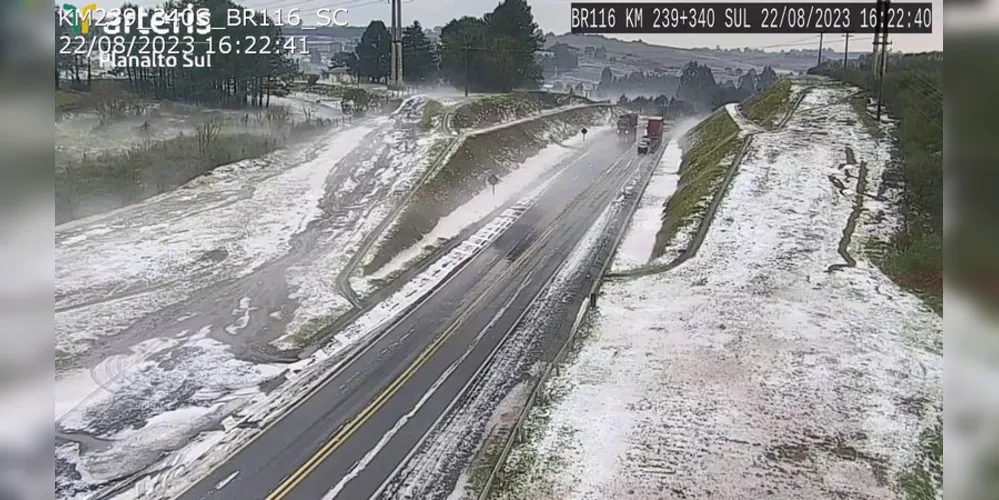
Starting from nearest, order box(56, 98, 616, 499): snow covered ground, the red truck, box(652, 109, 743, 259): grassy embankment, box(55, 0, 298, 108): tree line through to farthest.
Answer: box(56, 98, 616, 499): snow covered ground < box(55, 0, 298, 108): tree line < box(652, 109, 743, 259): grassy embankment < the red truck

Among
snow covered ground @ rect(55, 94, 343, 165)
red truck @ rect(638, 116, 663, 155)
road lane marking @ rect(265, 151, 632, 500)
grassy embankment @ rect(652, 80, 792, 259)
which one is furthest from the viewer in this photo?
red truck @ rect(638, 116, 663, 155)

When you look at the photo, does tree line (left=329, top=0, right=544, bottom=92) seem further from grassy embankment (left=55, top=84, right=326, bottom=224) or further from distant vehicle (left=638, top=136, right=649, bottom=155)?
grassy embankment (left=55, top=84, right=326, bottom=224)

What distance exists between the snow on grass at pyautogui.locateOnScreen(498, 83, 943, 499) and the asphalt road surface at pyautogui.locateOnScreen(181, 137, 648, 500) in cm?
188

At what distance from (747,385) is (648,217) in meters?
12.1

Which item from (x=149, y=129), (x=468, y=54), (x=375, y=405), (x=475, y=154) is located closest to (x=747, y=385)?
(x=375, y=405)

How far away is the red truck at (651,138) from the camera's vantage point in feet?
115

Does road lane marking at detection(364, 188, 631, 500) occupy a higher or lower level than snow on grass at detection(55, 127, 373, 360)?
lower

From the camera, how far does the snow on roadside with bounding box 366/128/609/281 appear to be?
1950 centimetres

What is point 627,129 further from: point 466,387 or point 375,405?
point 375,405

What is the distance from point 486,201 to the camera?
2545cm

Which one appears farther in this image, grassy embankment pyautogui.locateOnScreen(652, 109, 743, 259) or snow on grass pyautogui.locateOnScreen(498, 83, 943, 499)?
grassy embankment pyautogui.locateOnScreen(652, 109, 743, 259)

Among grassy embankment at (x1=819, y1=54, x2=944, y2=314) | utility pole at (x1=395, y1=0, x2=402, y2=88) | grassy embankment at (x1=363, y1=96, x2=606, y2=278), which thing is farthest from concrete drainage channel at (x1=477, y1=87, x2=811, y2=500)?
utility pole at (x1=395, y1=0, x2=402, y2=88)
